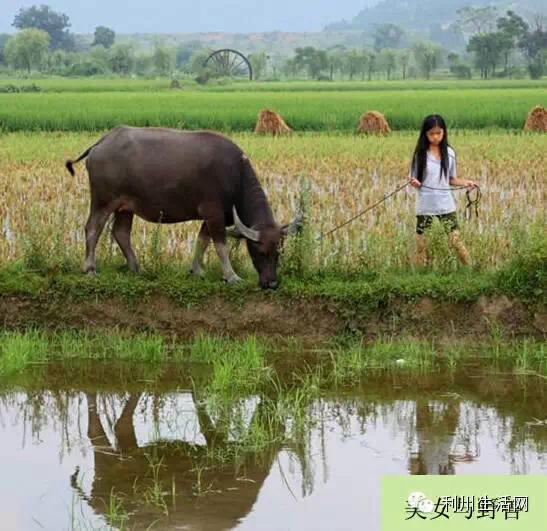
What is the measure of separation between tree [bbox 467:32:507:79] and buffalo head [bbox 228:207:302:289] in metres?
69.3

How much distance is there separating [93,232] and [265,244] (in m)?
1.34

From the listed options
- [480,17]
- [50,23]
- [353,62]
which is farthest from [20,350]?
[480,17]

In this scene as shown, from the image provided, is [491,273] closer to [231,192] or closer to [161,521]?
[231,192]

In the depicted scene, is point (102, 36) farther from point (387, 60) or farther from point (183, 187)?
point (183, 187)

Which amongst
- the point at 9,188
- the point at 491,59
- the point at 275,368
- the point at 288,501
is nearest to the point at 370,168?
the point at 9,188

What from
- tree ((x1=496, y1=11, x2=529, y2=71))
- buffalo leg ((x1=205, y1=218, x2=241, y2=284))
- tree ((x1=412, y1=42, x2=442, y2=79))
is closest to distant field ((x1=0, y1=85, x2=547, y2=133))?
buffalo leg ((x1=205, y1=218, x2=241, y2=284))

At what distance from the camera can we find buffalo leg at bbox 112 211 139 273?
897cm

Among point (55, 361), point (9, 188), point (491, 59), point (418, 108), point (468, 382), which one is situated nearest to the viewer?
point (468, 382)

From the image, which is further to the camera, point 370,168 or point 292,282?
point 370,168

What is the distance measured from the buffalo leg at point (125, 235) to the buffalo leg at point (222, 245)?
2.39 ft

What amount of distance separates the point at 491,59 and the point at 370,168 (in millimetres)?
63491

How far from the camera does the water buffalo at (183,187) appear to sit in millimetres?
8531

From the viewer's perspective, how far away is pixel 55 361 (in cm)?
789

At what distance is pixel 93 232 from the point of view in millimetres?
8812
